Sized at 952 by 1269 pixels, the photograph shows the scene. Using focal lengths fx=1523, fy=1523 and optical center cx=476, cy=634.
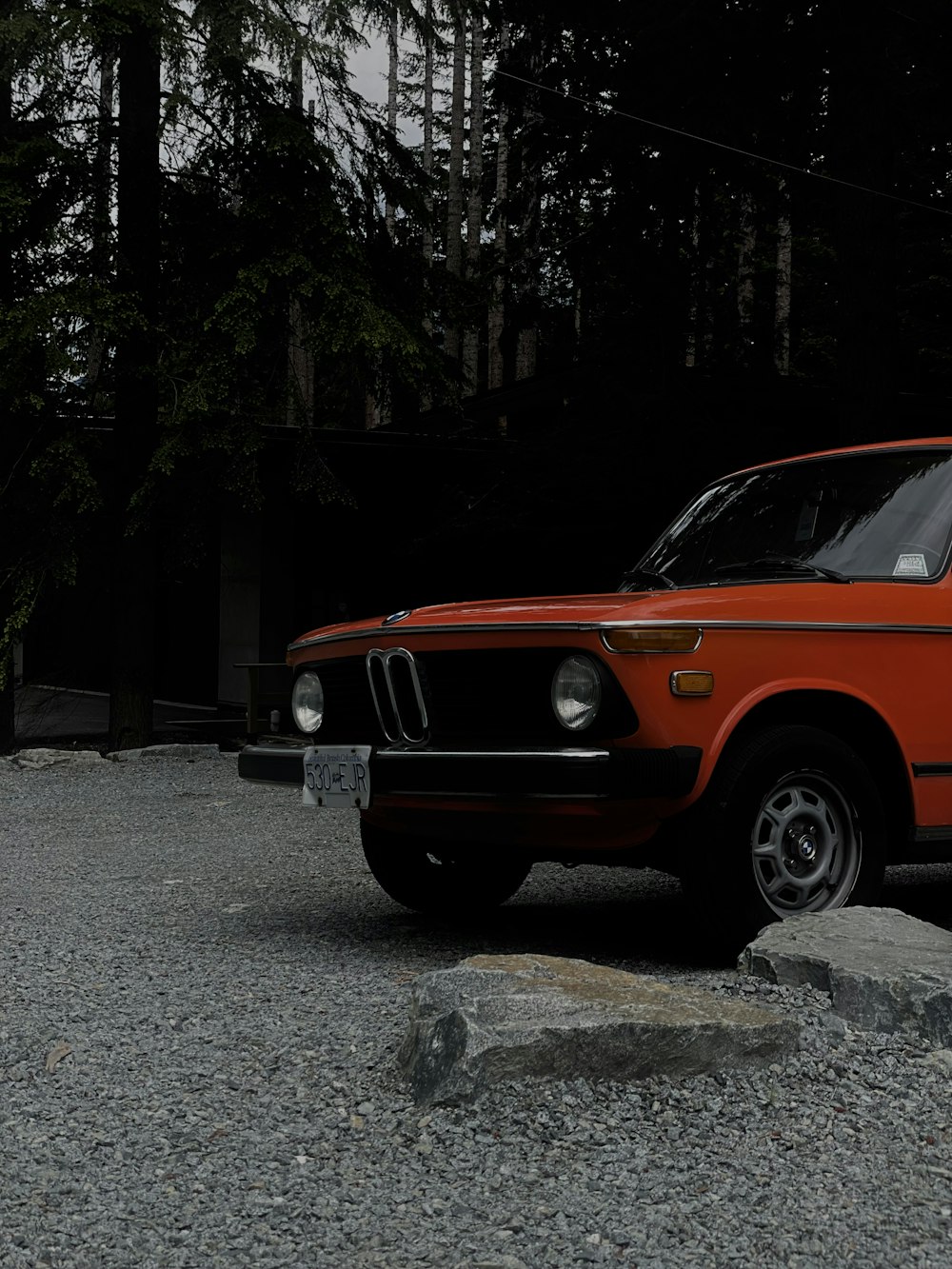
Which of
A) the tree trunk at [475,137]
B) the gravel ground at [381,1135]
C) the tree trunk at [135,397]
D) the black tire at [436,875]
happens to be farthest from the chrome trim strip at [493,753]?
the tree trunk at [475,137]

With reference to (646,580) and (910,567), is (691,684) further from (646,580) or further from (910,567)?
(646,580)

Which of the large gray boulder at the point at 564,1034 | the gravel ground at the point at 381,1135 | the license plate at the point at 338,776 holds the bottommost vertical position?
the gravel ground at the point at 381,1135

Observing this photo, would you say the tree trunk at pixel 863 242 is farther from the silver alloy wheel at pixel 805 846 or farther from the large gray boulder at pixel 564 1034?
the large gray boulder at pixel 564 1034

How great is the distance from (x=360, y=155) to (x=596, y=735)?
11349mm

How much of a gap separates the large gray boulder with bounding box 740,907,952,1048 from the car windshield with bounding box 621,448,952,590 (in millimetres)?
1314

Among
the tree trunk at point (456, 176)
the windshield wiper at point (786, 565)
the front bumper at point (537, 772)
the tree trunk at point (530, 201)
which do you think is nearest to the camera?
the front bumper at point (537, 772)

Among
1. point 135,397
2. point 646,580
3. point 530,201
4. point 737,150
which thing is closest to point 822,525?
point 646,580

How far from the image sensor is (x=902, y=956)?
174 inches

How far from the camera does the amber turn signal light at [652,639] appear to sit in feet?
15.5

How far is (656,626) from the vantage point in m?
4.76

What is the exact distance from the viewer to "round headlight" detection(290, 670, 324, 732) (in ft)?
19.5

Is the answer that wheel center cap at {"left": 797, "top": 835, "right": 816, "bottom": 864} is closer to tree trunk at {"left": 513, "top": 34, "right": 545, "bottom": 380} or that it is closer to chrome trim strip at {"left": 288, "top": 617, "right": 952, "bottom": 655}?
chrome trim strip at {"left": 288, "top": 617, "right": 952, "bottom": 655}

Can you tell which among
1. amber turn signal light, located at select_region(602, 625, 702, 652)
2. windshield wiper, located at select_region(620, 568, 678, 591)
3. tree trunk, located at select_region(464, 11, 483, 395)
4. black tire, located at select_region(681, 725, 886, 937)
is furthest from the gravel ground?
tree trunk, located at select_region(464, 11, 483, 395)

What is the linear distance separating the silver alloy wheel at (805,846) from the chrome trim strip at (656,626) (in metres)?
0.50
